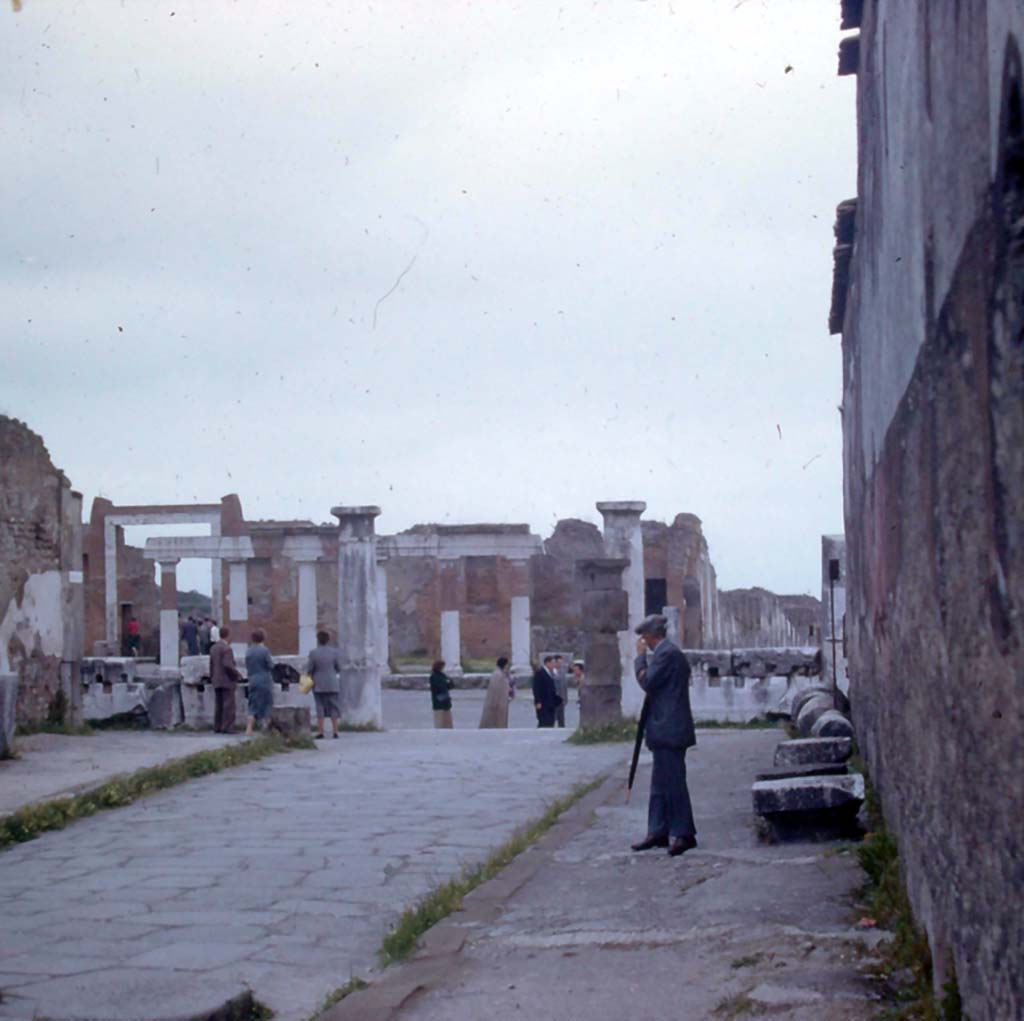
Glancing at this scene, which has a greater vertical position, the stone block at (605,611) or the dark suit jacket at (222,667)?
the stone block at (605,611)

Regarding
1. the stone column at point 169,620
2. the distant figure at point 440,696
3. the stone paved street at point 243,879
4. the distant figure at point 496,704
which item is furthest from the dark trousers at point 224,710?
the stone column at point 169,620

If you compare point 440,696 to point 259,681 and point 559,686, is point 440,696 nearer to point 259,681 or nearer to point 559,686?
point 559,686

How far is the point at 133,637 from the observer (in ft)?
136

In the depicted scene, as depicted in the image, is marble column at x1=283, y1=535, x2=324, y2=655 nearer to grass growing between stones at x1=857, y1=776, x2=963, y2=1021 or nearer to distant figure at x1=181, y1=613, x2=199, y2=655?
distant figure at x1=181, y1=613, x2=199, y2=655

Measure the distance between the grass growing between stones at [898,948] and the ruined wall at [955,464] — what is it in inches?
4.7

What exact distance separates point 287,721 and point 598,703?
144 inches

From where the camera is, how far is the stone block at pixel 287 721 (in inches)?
659

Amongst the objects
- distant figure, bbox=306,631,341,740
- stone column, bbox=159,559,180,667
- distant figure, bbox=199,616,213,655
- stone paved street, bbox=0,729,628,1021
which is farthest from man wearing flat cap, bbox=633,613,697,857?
stone column, bbox=159,559,180,667

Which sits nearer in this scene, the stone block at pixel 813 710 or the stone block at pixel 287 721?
the stone block at pixel 813 710

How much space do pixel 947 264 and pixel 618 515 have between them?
17.0 meters

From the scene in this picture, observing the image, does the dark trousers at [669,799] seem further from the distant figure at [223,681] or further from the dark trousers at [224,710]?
the dark trousers at [224,710]

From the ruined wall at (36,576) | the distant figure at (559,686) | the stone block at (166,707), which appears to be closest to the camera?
the ruined wall at (36,576)

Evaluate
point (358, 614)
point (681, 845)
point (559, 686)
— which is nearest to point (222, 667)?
point (358, 614)

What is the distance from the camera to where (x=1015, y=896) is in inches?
120
